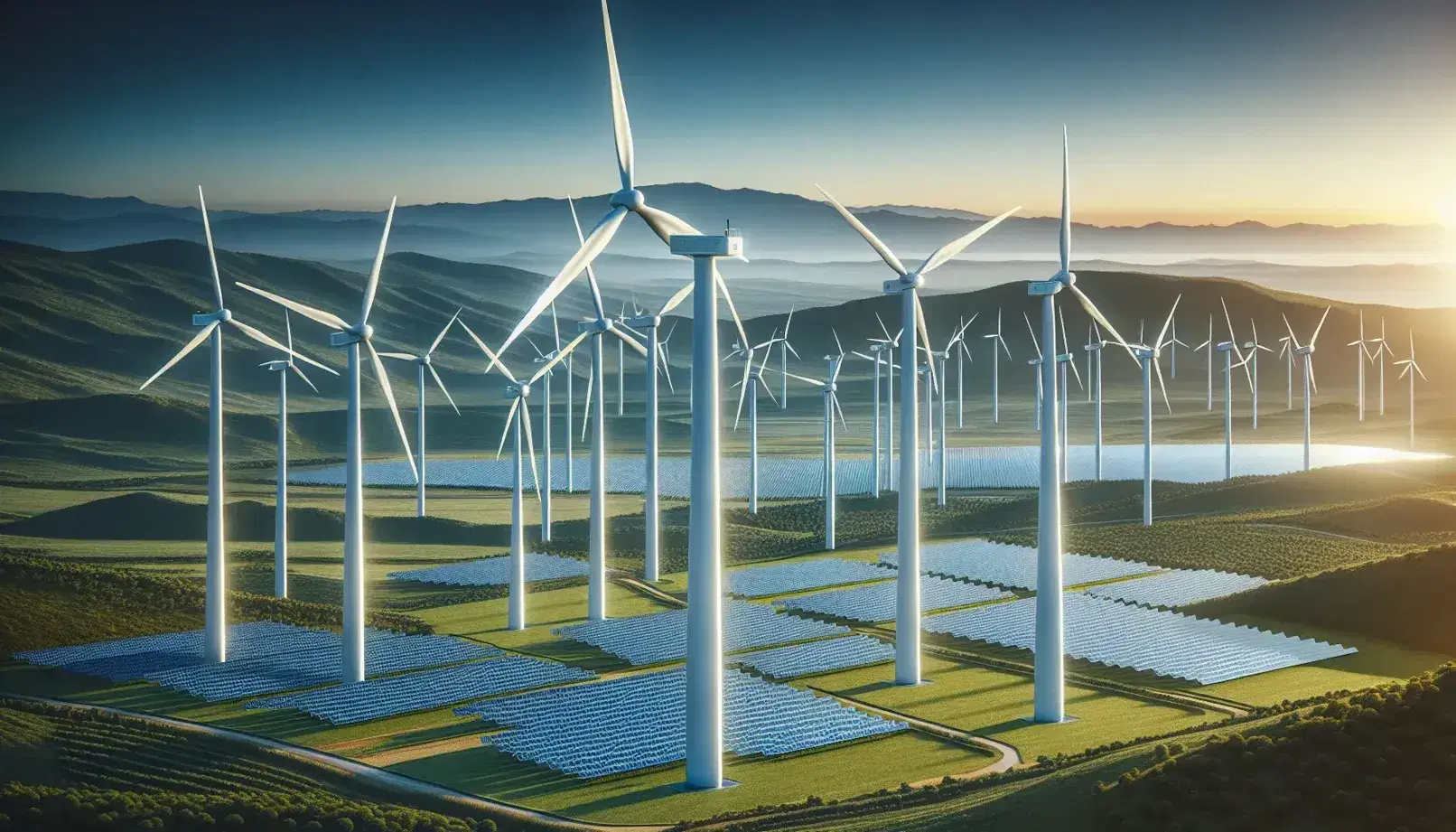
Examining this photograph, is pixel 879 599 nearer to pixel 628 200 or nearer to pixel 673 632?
pixel 673 632

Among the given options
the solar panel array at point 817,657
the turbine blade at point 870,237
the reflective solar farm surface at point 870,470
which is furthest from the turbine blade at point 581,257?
the reflective solar farm surface at point 870,470

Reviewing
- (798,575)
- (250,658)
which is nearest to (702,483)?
(250,658)

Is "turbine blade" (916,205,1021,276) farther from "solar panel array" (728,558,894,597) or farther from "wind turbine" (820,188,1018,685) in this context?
"solar panel array" (728,558,894,597)

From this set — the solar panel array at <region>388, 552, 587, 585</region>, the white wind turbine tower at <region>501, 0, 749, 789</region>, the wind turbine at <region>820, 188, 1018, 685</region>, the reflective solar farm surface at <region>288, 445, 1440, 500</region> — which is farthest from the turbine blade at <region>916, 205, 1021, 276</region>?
the reflective solar farm surface at <region>288, 445, 1440, 500</region>

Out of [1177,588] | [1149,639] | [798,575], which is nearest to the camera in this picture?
[1149,639]

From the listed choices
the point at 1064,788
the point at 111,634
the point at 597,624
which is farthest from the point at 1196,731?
the point at 111,634

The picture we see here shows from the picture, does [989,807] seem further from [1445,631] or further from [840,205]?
[1445,631]

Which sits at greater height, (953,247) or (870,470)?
(953,247)
